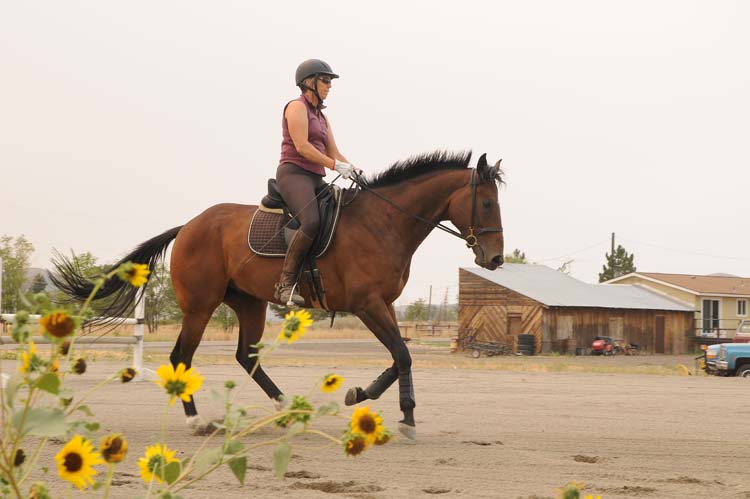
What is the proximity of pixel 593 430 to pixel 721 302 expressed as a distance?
60.6 meters

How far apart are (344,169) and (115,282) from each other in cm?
304

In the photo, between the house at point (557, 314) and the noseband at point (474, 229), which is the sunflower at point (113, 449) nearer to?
the noseband at point (474, 229)

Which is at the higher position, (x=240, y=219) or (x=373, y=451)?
(x=240, y=219)

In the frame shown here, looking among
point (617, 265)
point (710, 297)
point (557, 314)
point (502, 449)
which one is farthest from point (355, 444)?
point (617, 265)

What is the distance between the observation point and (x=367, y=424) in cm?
251

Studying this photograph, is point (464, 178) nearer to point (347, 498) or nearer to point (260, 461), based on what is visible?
point (260, 461)

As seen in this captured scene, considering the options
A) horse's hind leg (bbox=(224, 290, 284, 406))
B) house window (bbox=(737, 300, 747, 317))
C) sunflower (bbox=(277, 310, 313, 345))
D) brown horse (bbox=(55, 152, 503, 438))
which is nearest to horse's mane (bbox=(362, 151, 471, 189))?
brown horse (bbox=(55, 152, 503, 438))

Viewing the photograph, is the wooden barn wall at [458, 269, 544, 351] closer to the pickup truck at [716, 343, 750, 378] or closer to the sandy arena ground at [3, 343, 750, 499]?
the pickup truck at [716, 343, 750, 378]

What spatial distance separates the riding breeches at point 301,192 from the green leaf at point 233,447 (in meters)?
5.90

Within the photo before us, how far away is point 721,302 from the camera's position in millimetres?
64938

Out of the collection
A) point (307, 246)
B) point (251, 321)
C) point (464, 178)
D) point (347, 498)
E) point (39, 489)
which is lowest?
point (347, 498)

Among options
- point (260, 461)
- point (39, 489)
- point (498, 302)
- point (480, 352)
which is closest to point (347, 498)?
point (260, 461)

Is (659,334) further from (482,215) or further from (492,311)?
(482,215)

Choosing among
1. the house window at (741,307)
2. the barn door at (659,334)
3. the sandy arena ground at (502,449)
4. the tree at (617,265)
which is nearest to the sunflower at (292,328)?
the sandy arena ground at (502,449)
